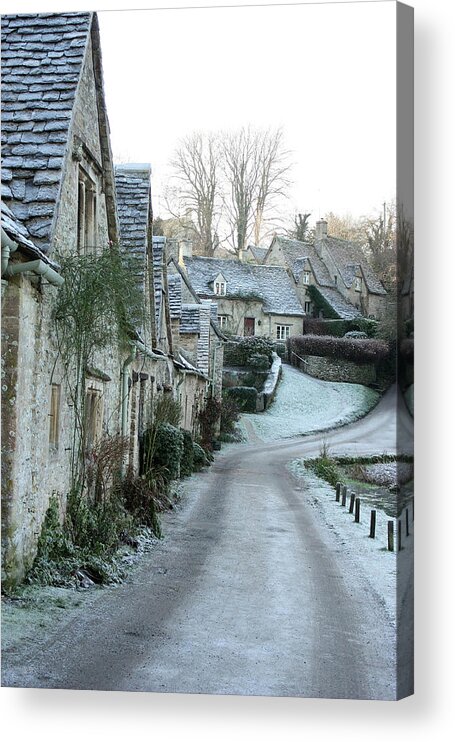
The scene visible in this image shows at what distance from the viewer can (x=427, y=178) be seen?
564cm

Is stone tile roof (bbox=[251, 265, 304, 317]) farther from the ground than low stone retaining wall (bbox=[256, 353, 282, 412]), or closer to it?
farther from the ground

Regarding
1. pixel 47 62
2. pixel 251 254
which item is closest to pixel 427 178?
pixel 251 254

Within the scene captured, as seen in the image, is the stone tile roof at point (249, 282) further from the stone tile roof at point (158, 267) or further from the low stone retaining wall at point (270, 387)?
the low stone retaining wall at point (270, 387)

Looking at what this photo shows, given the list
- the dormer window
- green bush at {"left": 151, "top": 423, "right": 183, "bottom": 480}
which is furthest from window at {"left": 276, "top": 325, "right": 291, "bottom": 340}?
green bush at {"left": 151, "top": 423, "right": 183, "bottom": 480}

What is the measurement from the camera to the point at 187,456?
6.51 metres

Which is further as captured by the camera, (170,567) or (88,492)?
(88,492)

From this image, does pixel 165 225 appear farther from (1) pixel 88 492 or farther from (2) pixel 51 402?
(1) pixel 88 492

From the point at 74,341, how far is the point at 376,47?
2.91m

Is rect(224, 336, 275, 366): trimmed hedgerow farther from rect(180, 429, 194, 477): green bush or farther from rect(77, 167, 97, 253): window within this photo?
rect(77, 167, 97, 253): window

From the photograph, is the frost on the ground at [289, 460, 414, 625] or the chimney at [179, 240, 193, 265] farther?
the chimney at [179, 240, 193, 265]

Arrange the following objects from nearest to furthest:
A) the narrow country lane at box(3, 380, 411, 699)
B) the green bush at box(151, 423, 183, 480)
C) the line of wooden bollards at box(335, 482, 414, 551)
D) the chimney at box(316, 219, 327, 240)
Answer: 1. the narrow country lane at box(3, 380, 411, 699)
2. the line of wooden bollards at box(335, 482, 414, 551)
3. the chimney at box(316, 219, 327, 240)
4. the green bush at box(151, 423, 183, 480)

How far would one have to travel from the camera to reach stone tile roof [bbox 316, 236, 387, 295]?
5898mm

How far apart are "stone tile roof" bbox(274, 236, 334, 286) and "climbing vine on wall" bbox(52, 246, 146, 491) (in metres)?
1.17

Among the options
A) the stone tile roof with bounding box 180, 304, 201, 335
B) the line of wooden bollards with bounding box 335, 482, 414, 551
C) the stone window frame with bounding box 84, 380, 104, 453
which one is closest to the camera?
the line of wooden bollards with bounding box 335, 482, 414, 551
